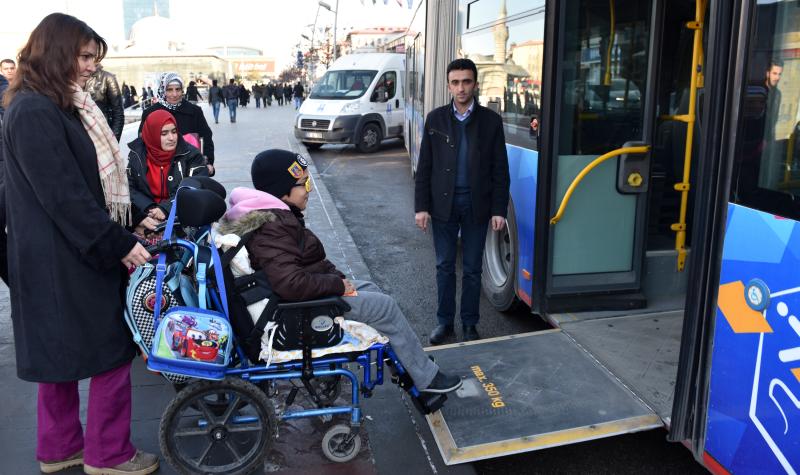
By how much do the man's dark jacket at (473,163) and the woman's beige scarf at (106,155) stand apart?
2.05 meters

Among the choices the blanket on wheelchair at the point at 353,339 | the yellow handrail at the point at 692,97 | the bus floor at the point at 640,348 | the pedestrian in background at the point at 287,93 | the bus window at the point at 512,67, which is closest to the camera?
the blanket on wheelchair at the point at 353,339

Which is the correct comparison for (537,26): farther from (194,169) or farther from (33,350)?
(33,350)

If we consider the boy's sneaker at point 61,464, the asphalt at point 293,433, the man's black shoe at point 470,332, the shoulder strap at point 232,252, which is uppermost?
the shoulder strap at point 232,252

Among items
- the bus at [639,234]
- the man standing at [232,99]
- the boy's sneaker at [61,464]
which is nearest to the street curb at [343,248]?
the bus at [639,234]

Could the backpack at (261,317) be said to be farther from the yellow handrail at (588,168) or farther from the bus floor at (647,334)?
the yellow handrail at (588,168)

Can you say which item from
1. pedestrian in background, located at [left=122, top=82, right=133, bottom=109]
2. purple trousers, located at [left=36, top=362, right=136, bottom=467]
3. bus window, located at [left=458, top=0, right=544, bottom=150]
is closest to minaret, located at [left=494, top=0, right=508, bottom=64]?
bus window, located at [left=458, top=0, right=544, bottom=150]

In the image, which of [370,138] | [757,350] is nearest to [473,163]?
[757,350]

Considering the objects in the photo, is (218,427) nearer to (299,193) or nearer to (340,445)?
(340,445)

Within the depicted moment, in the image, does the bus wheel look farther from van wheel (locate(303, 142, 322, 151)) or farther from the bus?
van wheel (locate(303, 142, 322, 151))

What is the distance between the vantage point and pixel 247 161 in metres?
13.9

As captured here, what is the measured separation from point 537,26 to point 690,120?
1095mm

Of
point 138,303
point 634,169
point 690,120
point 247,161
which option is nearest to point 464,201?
point 634,169

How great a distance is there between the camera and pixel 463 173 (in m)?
4.36

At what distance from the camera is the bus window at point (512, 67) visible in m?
4.30
